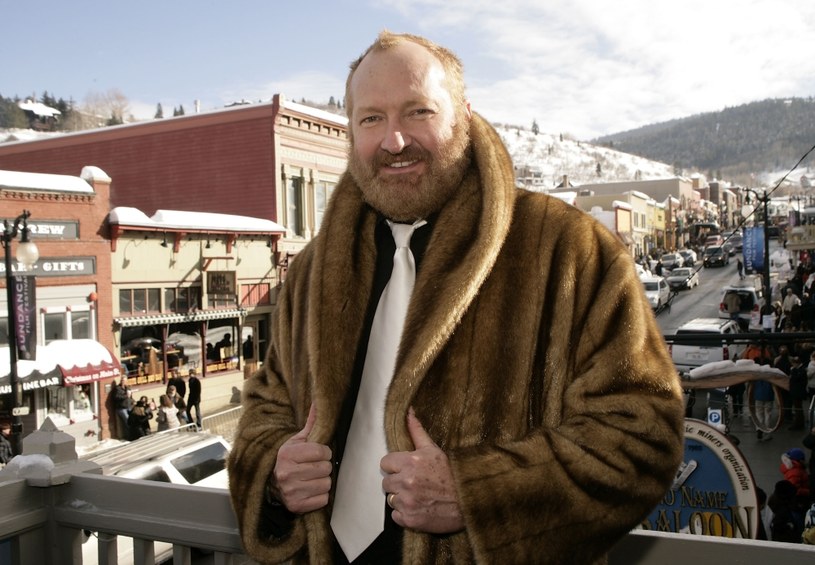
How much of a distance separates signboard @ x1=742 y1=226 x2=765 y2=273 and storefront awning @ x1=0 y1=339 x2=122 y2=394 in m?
22.9

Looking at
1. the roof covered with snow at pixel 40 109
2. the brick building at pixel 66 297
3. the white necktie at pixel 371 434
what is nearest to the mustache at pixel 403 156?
the white necktie at pixel 371 434

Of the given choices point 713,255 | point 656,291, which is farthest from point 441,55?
point 656,291

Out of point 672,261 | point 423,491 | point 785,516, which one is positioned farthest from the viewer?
point 672,261

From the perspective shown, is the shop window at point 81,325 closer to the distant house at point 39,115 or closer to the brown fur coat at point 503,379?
the brown fur coat at point 503,379

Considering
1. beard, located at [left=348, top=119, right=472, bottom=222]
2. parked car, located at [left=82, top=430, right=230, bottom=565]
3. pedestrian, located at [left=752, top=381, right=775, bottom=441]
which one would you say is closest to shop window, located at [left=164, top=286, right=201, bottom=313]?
parked car, located at [left=82, top=430, right=230, bottom=565]

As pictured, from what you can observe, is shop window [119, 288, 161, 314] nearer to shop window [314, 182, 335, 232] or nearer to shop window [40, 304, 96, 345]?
shop window [40, 304, 96, 345]

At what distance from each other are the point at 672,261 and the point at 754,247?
853 inches

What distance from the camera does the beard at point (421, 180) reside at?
6.51 ft

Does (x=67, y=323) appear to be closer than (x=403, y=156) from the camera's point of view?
No

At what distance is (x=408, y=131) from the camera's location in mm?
1955

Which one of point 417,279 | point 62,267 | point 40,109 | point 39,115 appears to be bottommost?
point 417,279

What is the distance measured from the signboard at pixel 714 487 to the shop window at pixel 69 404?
1590 centimetres

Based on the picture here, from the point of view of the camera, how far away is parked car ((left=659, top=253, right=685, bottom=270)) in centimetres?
4724

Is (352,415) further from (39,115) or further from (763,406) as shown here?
(39,115)
